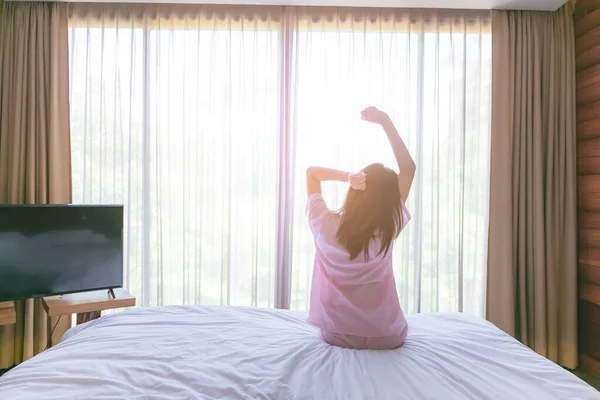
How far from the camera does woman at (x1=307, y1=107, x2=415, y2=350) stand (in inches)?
53.0

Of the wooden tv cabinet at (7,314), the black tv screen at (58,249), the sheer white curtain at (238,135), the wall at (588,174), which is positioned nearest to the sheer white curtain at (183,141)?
the sheer white curtain at (238,135)

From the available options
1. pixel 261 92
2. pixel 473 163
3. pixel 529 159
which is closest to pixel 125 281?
pixel 261 92

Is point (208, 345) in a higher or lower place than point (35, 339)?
higher

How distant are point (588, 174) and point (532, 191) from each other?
0.37 m

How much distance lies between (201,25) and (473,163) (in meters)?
2.16

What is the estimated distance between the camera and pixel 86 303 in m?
2.23

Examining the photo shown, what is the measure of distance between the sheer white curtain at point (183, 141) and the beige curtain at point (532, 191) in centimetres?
156

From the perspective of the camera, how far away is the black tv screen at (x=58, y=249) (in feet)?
7.23

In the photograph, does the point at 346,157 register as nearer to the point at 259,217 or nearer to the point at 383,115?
the point at 259,217

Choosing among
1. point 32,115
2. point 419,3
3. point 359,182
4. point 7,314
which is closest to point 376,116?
point 359,182

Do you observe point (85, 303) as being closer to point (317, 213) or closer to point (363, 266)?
point (317, 213)

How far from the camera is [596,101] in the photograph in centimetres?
262

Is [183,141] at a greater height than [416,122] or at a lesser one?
lesser

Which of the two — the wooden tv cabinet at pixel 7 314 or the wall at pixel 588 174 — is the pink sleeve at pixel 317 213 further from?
the wall at pixel 588 174
